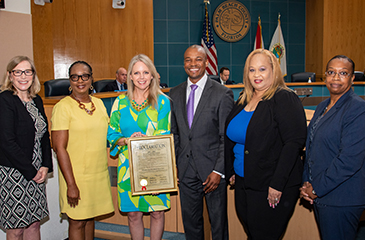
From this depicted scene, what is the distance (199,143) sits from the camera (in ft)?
7.34

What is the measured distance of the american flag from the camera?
30.3ft

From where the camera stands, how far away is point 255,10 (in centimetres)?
992

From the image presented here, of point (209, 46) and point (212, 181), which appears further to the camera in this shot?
point (209, 46)

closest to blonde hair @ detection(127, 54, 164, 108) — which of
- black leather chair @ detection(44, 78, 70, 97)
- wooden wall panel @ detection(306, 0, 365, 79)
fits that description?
black leather chair @ detection(44, 78, 70, 97)

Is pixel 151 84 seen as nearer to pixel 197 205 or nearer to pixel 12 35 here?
pixel 197 205

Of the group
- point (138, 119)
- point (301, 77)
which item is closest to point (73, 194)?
point (138, 119)

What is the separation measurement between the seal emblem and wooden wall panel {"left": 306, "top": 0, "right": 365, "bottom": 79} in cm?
215

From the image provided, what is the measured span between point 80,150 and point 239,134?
3.52 feet

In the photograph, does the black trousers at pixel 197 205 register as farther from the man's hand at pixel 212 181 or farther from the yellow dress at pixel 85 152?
the yellow dress at pixel 85 152

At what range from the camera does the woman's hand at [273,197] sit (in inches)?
72.0

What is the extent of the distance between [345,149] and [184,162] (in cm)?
104

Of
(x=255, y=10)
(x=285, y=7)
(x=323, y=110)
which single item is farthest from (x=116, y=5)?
(x=323, y=110)

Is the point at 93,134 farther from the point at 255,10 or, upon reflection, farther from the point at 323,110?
the point at 255,10

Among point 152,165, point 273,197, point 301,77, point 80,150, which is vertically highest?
point 301,77
